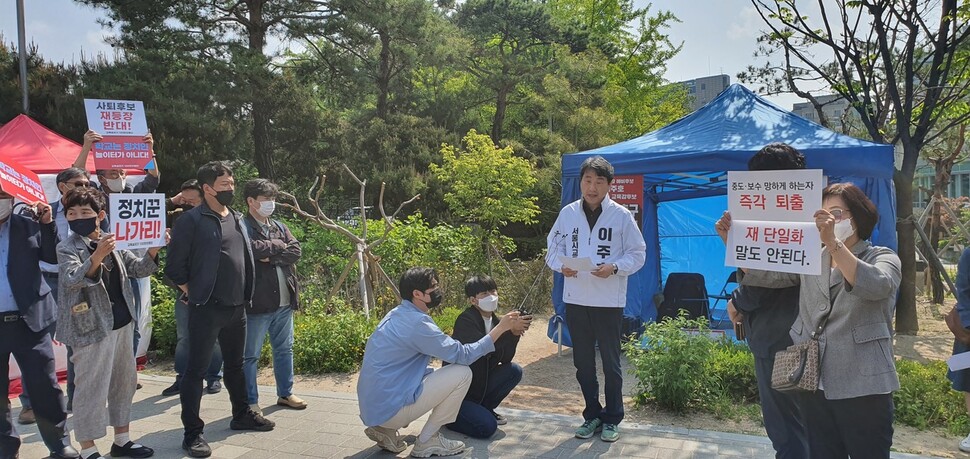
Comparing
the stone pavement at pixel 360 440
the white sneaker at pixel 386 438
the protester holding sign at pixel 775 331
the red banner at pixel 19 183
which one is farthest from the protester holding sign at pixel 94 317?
the protester holding sign at pixel 775 331

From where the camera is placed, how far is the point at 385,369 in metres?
3.91

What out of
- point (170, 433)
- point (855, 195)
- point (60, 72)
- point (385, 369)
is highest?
point (60, 72)

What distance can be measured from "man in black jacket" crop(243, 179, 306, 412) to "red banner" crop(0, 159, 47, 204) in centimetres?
127

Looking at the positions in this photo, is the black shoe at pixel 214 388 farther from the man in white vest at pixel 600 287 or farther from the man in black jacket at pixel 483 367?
the man in white vest at pixel 600 287

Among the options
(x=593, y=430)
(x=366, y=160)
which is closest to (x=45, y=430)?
(x=593, y=430)

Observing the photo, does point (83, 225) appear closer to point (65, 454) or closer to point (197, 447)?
point (65, 454)

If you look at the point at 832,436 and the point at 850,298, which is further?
the point at 832,436

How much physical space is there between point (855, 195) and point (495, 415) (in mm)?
2937

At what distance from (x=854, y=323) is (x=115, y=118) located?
5.14 meters

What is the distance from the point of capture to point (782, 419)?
3.03 m

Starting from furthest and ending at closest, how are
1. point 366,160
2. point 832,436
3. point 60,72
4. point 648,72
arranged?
point 648,72 → point 366,160 → point 60,72 → point 832,436

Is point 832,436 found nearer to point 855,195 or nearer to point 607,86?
point 855,195

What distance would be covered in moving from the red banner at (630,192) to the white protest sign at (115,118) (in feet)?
15.4

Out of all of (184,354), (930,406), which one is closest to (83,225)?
(184,354)
